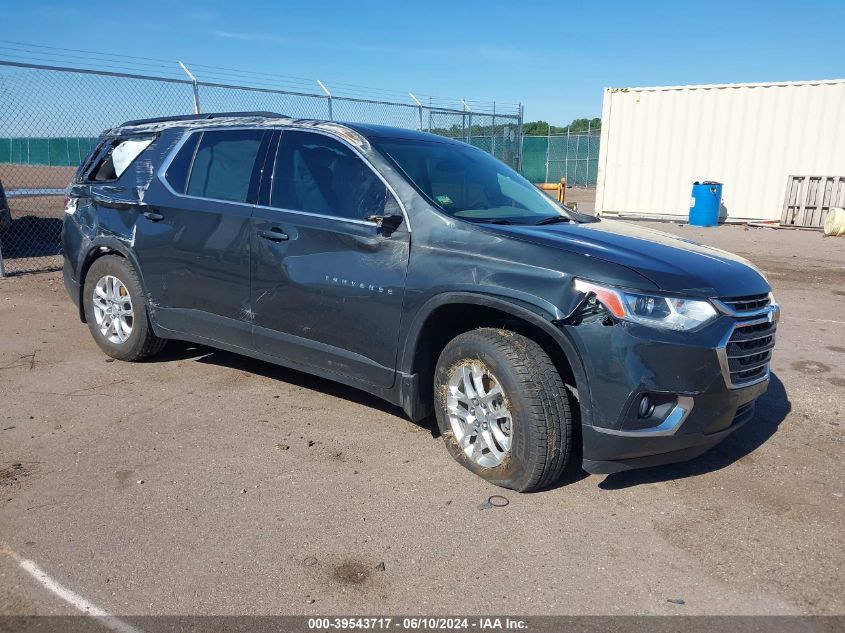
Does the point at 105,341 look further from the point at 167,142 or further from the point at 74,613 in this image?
the point at 74,613

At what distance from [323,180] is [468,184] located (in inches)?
34.6

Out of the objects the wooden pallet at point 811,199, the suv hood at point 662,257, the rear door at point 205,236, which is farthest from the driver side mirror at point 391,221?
the wooden pallet at point 811,199

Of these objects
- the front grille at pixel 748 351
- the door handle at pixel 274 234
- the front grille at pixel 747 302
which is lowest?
the front grille at pixel 748 351

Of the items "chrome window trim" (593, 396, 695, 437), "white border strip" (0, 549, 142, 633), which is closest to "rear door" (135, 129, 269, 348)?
"white border strip" (0, 549, 142, 633)

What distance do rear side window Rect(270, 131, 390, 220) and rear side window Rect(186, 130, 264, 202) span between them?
0.88ft

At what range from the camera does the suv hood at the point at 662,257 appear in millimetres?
3193

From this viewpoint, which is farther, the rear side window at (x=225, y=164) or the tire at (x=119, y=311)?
the tire at (x=119, y=311)

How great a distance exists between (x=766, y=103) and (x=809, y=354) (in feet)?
43.8

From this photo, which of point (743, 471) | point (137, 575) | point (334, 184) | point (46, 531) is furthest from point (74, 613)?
point (743, 471)

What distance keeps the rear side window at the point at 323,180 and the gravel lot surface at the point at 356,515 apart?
136 centimetres

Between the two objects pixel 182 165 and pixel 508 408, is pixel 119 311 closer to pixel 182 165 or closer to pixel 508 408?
pixel 182 165

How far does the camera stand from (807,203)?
652 inches

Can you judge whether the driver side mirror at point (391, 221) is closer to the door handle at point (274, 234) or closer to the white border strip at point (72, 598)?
the door handle at point (274, 234)

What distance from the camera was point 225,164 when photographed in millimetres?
4664
